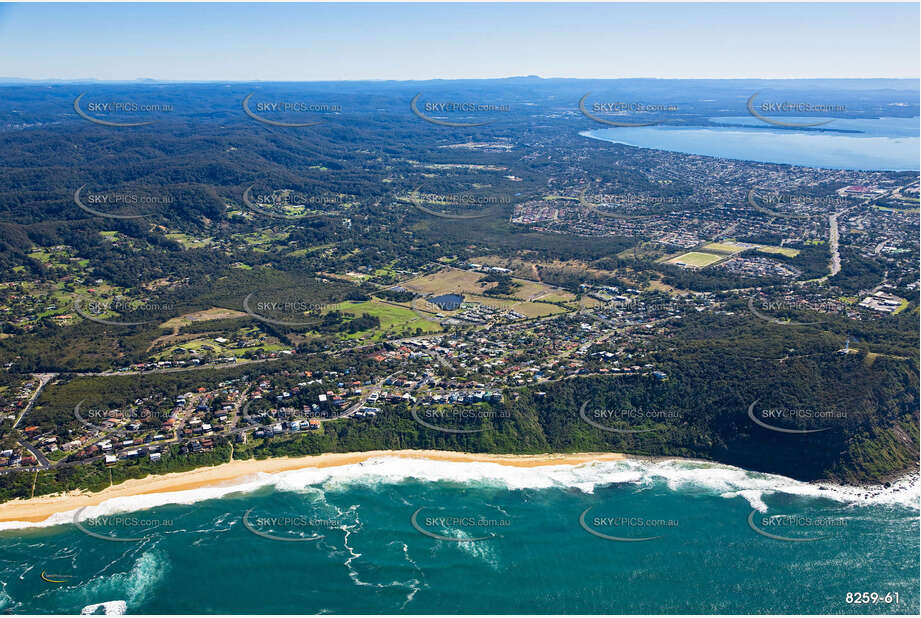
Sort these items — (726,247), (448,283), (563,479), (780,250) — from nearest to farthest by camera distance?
(563,479), (448,283), (780,250), (726,247)

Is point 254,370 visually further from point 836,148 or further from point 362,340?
point 836,148

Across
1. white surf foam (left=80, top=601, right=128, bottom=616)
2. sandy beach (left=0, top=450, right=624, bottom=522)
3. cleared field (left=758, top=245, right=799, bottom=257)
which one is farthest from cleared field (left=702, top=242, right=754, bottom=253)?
white surf foam (left=80, top=601, right=128, bottom=616)

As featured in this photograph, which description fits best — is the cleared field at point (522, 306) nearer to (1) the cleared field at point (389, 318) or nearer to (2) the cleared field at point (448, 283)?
(2) the cleared field at point (448, 283)

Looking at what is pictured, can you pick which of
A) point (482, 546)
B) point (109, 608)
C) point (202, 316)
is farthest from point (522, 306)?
point (109, 608)

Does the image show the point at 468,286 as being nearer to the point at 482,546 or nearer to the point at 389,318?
the point at 389,318

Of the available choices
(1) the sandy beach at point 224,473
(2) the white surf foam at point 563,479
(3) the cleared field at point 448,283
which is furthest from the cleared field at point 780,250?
(1) the sandy beach at point 224,473
